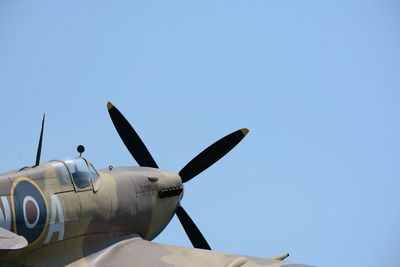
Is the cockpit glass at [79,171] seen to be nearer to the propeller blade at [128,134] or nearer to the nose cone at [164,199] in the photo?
the nose cone at [164,199]

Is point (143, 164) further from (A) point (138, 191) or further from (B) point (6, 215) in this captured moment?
(B) point (6, 215)

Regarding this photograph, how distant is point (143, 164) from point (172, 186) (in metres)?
2.40

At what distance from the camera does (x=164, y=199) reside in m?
18.2

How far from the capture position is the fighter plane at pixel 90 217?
43.8 ft

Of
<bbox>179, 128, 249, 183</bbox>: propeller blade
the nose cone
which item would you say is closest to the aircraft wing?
the nose cone

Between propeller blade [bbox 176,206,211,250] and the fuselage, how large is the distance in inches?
78.8

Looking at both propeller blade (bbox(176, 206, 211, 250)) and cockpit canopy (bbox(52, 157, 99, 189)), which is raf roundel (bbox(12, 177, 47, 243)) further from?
propeller blade (bbox(176, 206, 211, 250))

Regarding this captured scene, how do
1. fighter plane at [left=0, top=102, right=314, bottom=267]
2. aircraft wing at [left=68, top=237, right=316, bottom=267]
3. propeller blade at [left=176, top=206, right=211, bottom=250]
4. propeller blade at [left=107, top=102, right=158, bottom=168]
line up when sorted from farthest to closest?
propeller blade at [left=107, top=102, right=158, bottom=168], propeller blade at [left=176, top=206, right=211, bottom=250], aircraft wing at [left=68, top=237, right=316, bottom=267], fighter plane at [left=0, top=102, right=314, bottom=267]

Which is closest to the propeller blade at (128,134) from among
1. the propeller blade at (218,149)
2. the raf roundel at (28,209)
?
the propeller blade at (218,149)

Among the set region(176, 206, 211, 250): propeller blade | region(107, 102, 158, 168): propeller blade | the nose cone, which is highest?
region(107, 102, 158, 168): propeller blade

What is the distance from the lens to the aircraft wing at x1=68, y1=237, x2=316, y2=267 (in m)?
14.8

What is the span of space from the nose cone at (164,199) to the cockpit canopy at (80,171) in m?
2.31

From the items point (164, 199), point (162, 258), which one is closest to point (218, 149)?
point (164, 199)

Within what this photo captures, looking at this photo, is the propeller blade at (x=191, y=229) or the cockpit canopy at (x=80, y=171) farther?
the propeller blade at (x=191, y=229)
